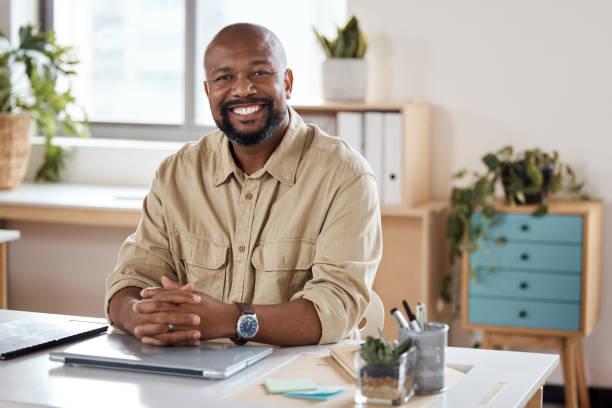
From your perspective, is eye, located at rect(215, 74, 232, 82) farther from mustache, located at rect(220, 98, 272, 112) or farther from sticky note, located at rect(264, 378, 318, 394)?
sticky note, located at rect(264, 378, 318, 394)

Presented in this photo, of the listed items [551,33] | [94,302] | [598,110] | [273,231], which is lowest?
[94,302]

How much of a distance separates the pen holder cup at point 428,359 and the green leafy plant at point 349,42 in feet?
7.84

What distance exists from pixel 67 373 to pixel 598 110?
2642 millimetres

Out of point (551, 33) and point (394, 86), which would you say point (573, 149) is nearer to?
point (551, 33)

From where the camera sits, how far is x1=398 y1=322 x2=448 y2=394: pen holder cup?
57.2 inches

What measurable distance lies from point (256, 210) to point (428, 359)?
0.70 metres

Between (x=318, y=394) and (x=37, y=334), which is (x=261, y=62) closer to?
(x=37, y=334)

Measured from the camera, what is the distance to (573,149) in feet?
11.9

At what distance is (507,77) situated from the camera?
3.70 meters

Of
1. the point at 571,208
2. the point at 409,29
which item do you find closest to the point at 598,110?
the point at 571,208

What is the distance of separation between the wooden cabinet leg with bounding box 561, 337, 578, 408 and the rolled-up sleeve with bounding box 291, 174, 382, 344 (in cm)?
164

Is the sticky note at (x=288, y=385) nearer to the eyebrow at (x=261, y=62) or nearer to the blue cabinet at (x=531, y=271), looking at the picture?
the eyebrow at (x=261, y=62)

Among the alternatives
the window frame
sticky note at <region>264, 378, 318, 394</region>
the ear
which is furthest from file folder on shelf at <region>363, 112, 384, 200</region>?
sticky note at <region>264, 378, 318, 394</region>

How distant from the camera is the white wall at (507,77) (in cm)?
360
